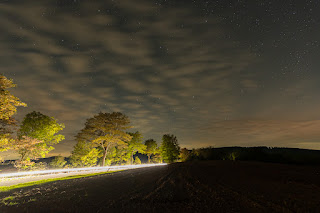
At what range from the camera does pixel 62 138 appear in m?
20.6

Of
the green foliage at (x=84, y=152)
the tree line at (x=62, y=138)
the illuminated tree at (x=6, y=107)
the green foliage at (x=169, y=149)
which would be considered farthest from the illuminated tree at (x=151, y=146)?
the illuminated tree at (x=6, y=107)

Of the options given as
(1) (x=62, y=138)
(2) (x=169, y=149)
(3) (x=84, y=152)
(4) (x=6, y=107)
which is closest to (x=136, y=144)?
(2) (x=169, y=149)

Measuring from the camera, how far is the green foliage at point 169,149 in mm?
41281

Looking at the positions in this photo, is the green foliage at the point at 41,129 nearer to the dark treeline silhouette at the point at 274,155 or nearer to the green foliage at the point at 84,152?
the green foliage at the point at 84,152

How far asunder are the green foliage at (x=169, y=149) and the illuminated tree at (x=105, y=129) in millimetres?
15632

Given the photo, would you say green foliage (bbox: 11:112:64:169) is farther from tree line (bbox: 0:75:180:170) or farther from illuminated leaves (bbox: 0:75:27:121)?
illuminated leaves (bbox: 0:75:27:121)

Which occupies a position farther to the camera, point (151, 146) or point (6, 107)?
point (151, 146)

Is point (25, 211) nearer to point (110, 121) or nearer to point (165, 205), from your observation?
point (165, 205)

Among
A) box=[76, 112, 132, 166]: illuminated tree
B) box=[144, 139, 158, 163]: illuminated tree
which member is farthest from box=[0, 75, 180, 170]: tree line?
box=[144, 139, 158, 163]: illuminated tree

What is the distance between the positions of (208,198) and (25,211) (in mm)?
4951

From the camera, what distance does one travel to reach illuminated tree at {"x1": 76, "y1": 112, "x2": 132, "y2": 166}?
1073 inches

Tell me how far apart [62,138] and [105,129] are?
24.2 feet

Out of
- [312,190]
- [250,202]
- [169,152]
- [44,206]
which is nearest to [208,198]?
[250,202]

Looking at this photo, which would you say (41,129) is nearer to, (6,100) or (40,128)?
(40,128)
